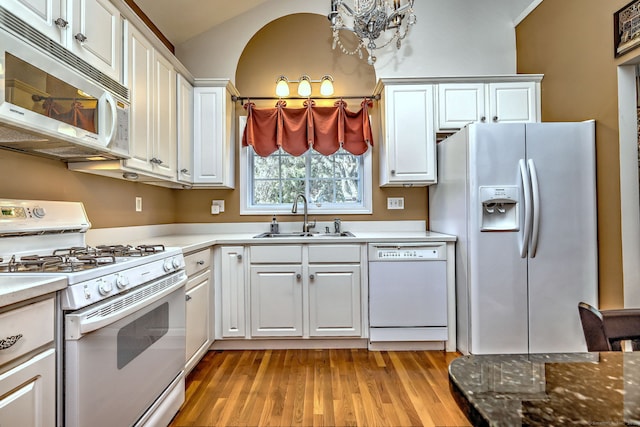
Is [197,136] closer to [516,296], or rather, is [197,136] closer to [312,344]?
[312,344]

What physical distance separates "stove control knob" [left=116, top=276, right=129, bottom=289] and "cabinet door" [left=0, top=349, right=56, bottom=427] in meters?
0.30

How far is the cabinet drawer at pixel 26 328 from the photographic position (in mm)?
902

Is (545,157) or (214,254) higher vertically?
(545,157)

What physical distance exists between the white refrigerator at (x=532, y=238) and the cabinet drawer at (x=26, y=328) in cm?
233

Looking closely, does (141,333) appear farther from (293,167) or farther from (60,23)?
(293,167)

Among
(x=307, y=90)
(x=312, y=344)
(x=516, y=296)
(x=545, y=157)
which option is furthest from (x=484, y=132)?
(x=312, y=344)

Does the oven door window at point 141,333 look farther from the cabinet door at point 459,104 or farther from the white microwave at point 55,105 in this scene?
the cabinet door at point 459,104

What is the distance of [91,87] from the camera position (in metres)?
1.61

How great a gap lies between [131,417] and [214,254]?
1.41 metres

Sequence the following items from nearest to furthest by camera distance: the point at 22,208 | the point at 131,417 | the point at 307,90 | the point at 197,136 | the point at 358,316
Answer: the point at 131,417 < the point at 22,208 < the point at 358,316 < the point at 197,136 < the point at 307,90

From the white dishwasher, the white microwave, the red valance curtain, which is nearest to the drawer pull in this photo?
the white microwave

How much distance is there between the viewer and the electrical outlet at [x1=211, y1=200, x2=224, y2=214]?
335 cm

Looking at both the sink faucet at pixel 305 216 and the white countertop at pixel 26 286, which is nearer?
the white countertop at pixel 26 286

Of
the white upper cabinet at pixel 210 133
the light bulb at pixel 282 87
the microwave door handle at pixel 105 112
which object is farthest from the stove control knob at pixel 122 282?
the light bulb at pixel 282 87
